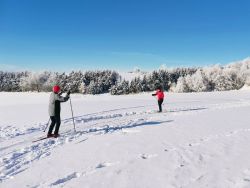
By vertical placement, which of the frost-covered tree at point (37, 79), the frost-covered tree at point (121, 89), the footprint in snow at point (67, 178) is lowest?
the footprint in snow at point (67, 178)

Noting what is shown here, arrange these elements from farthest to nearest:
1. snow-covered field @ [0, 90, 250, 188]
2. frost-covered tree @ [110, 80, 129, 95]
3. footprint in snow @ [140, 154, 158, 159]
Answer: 1. frost-covered tree @ [110, 80, 129, 95]
2. footprint in snow @ [140, 154, 158, 159]
3. snow-covered field @ [0, 90, 250, 188]

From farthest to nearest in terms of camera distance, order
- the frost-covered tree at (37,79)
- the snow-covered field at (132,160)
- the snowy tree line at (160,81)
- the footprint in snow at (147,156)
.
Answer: the frost-covered tree at (37,79)
the snowy tree line at (160,81)
the footprint in snow at (147,156)
the snow-covered field at (132,160)

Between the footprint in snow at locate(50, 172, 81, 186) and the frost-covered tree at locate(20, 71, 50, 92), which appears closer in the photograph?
the footprint in snow at locate(50, 172, 81, 186)

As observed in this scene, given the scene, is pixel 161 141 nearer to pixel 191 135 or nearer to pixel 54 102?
pixel 191 135

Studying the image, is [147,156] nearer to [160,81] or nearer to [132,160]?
[132,160]

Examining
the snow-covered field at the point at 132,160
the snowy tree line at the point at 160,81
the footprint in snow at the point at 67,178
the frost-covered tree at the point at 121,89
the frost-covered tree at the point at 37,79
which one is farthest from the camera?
the frost-covered tree at the point at 37,79

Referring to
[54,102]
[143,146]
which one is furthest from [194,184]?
[54,102]

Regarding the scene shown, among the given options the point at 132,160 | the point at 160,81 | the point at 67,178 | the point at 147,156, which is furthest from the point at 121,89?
the point at 67,178

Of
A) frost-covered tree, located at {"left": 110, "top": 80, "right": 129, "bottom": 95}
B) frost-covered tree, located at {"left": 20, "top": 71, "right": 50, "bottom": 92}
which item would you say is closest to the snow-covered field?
frost-covered tree, located at {"left": 110, "top": 80, "right": 129, "bottom": 95}

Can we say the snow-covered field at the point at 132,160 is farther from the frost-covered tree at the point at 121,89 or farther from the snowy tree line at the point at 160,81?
the snowy tree line at the point at 160,81

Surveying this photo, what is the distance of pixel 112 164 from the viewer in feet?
25.9

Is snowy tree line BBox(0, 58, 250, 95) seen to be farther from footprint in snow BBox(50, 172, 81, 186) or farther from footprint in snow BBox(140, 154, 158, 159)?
footprint in snow BBox(50, 172, 81, 186)

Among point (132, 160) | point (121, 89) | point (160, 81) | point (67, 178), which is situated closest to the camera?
point (67, 178)

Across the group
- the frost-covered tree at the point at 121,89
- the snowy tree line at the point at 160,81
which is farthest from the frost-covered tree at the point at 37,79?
the frost-covered tree at the point at 121,89
